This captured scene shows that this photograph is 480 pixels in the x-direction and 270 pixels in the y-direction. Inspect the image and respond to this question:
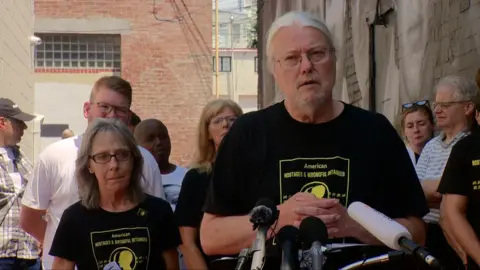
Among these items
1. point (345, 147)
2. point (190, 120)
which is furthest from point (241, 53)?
point (345, 147)

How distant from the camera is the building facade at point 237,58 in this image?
56.6 m

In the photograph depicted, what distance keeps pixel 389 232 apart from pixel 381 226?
5cm

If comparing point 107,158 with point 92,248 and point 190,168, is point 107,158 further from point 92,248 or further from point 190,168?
point 190,168

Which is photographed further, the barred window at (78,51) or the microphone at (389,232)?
the barred window at (78,51)

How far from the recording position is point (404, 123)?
688 cm

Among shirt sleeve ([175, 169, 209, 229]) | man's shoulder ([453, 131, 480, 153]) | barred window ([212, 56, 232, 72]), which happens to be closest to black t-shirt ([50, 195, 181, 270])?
shirt sleeve ([175, 169, 209, 229])

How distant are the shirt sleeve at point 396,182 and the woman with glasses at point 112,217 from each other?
183 centimetres

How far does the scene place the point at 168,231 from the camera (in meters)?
5.01

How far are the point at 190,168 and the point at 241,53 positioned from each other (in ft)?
Answer: 171

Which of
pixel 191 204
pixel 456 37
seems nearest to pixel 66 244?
pixel 191 204

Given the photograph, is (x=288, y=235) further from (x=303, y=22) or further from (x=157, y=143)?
(x=157, y=143)

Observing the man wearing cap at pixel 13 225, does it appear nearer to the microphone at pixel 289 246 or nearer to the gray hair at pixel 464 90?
the gray hair at pixel 464 90

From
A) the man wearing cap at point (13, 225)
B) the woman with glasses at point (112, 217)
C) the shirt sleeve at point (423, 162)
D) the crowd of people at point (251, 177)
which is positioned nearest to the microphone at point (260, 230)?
the crowd of people at point (251, 177)

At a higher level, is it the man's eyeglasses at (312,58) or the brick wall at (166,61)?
the brick wall at (166,61)
